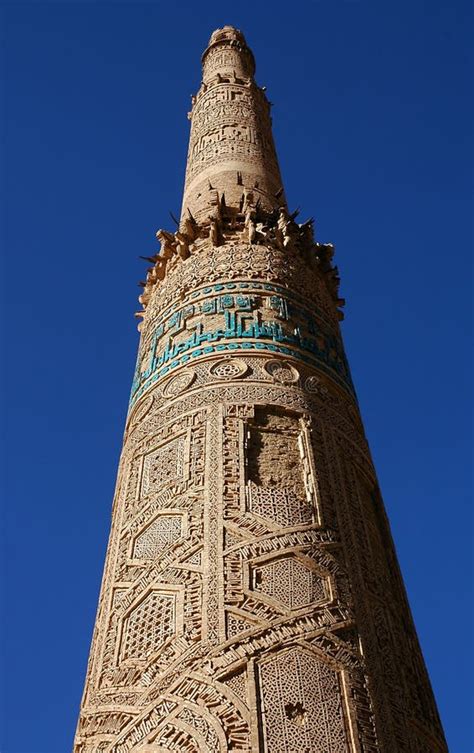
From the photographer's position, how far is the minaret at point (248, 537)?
3533mm

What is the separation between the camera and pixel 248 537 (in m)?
4.16

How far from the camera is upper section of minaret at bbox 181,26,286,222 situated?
720 cm

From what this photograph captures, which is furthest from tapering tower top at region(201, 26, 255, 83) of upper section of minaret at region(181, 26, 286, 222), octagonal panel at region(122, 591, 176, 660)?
octagonal panel at region(122, 591, 176, 660)

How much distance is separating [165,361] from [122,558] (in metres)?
1.61

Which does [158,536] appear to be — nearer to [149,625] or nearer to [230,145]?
[149,625]

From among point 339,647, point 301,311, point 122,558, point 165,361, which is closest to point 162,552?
point 122,558

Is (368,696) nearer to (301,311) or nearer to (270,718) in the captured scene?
(270,718)

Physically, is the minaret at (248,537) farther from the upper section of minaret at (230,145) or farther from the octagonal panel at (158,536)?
the upper section of minaret at (230,145)

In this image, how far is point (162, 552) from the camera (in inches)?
168

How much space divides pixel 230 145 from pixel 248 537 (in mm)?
4741

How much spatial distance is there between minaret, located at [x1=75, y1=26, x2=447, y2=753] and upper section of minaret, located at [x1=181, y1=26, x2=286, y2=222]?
393 mm

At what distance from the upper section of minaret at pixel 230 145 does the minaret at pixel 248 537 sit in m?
0.39

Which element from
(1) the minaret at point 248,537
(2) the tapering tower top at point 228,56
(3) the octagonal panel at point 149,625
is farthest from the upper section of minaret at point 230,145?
(3) the octagonal panel at point 149,625

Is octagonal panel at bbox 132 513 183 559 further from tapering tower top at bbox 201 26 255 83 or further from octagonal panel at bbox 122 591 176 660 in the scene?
tapering tower top at bbox 201 26 255 83
